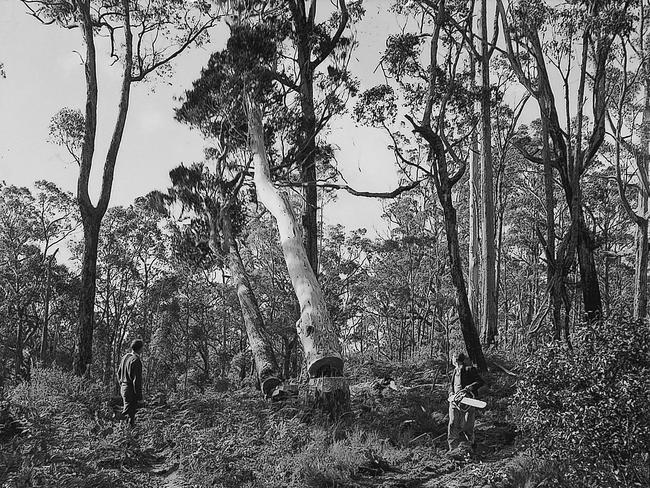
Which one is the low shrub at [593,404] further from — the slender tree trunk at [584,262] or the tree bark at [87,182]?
the tree bark at [87,182]

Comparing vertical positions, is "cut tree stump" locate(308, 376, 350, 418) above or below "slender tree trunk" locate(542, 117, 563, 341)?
below

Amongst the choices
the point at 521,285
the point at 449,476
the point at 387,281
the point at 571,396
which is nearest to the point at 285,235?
the point at 449,476

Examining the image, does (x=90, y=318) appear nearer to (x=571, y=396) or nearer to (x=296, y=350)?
(x=571, y=396)

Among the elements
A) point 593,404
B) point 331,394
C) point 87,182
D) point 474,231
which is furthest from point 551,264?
point 87,182

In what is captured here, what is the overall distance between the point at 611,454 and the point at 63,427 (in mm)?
6481

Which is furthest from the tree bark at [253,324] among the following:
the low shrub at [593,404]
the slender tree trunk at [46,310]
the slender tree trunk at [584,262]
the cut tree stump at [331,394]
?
the slender tree trunk at [46,310]

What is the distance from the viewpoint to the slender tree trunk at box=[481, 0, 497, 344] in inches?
591

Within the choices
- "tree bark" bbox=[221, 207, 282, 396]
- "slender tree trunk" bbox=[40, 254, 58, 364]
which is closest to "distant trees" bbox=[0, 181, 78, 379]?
"slender tree trunk" bbox=[40, 254, 58, 364]

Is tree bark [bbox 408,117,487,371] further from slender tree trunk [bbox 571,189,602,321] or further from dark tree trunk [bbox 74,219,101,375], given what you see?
dark tree trunk [bbox 74,219,101,375]

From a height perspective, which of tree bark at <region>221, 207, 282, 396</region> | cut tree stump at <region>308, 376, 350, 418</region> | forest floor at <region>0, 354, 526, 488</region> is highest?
tree bark at <region>221, 207, 282, 396</region>

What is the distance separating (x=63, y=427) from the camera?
25.8 ft

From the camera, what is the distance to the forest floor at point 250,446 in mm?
6160

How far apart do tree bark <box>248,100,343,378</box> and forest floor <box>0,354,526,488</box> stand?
76cm

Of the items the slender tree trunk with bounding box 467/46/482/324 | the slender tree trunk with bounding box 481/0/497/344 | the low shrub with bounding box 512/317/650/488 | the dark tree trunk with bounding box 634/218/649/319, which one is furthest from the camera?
the slender tree trunk with bounding box 467/46/482/324
